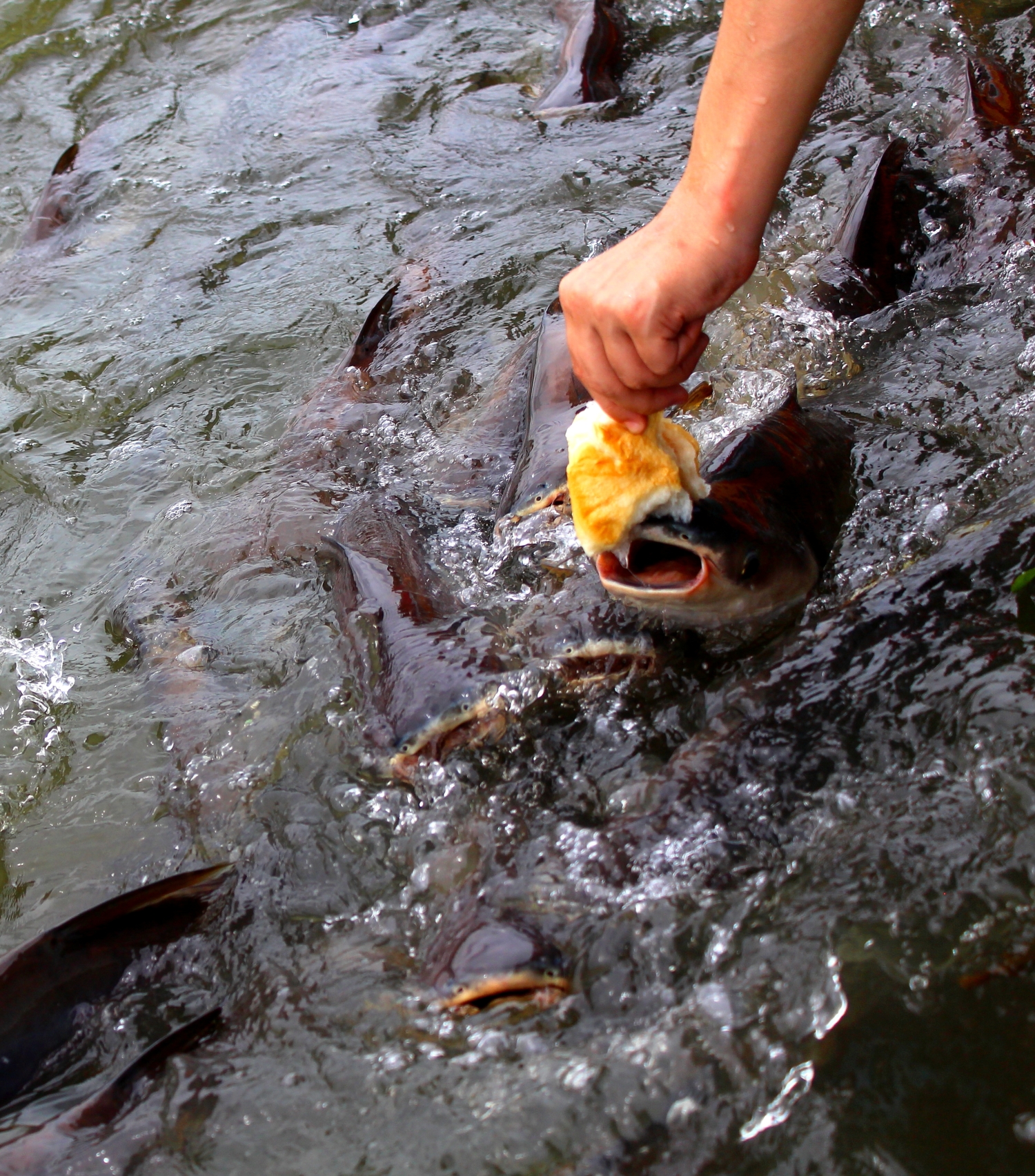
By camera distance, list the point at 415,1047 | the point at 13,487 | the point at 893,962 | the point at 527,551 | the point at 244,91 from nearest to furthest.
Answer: the point at 893,962 → the point at 415,1047 → the point at 527,551 → the point at 13,487 → the point at 244,91

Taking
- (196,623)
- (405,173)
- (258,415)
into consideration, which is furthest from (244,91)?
(196,623)

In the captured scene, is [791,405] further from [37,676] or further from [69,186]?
[69,186]

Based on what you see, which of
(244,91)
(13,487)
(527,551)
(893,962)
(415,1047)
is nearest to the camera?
(893,962)

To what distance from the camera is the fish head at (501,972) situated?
2.02 meters

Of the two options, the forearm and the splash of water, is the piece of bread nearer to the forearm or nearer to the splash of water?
the forearm

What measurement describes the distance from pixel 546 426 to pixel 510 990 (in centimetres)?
204

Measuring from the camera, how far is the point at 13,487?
4426 mm

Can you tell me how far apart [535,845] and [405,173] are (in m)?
4.55

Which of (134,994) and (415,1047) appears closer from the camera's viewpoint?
(415,1047)

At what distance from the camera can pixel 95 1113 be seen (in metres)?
2.14

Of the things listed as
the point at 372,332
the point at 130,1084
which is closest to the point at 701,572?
the point at 130,1084

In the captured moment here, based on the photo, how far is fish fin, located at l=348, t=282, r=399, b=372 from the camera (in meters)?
4.53

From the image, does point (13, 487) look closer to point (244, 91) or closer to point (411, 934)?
point (411, 934)

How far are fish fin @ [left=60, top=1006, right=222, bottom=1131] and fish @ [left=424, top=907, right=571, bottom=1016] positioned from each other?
52 cm
